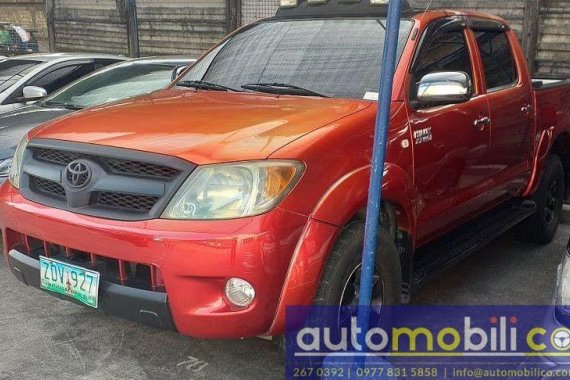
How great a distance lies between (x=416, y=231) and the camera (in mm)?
3211

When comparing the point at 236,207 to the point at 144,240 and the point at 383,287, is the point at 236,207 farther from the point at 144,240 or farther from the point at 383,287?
the point at 383,287

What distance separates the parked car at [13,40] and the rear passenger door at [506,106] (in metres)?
12.4

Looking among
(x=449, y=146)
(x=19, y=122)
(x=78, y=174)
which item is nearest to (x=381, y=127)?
(x=449, y=146)

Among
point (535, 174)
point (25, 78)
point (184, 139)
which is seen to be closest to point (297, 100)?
point (184, 139)

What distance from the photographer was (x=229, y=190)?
2426mm

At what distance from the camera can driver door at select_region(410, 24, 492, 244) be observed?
319 cm

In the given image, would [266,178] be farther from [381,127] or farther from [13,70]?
[13,70]

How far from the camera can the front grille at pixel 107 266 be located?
248 centimetres

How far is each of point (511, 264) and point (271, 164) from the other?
9.50ft

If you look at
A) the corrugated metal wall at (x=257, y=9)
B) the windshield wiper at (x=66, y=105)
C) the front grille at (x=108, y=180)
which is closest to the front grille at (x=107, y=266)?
the front grille at (x=108, y=180)

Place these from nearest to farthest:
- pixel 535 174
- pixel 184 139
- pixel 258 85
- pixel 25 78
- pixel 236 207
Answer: pixel 236 207
pixel 184 139
pixel 258 85
pixel 535 174
pixel 25 78

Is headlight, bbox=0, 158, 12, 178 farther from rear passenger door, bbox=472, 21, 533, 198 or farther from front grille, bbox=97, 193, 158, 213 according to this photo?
rear passenger door, bbox=472, 21, 533, 198

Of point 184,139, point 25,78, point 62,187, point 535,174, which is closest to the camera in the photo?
point 184,139

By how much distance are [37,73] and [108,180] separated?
458 centimetres
